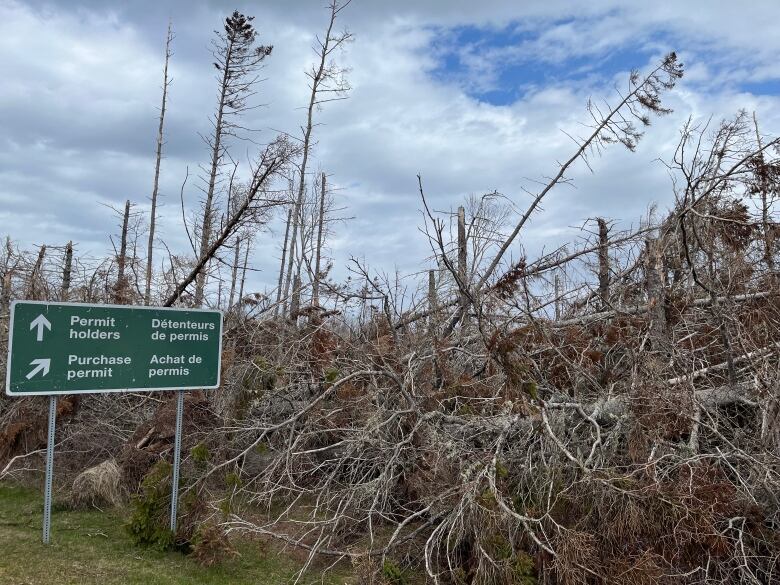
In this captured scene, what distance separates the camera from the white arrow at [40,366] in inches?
204

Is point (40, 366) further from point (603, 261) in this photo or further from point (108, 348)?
point (603, 261)

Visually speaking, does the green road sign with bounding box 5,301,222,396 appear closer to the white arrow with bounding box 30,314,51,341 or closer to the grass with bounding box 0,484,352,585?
the white arrow with bounding box 30,314,51,341

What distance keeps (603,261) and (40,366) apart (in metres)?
6.06

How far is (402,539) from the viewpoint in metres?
4.98

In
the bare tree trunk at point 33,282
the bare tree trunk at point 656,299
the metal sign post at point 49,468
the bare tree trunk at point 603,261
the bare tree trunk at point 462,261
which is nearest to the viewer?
the metal sign post at point 49,468

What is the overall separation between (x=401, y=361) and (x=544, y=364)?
1.45m

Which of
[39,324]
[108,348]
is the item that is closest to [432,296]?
[108,348]

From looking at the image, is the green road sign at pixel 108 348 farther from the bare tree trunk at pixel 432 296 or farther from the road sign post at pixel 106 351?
the bare tree trunk at pixel 432 296

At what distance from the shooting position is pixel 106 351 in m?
5.57

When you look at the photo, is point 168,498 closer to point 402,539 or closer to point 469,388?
point 402,539

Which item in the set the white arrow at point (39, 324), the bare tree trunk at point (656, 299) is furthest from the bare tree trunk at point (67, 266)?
the bare tree trunk at point (656, 299)

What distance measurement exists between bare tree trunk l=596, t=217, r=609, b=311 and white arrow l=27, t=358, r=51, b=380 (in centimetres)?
565

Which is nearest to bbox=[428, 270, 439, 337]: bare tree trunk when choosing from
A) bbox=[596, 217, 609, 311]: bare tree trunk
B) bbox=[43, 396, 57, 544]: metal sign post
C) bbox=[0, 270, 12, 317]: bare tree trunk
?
bbox=[596, 217, 609, 311]: bare tree trunk

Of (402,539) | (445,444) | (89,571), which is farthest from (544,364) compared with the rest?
(89,571)
